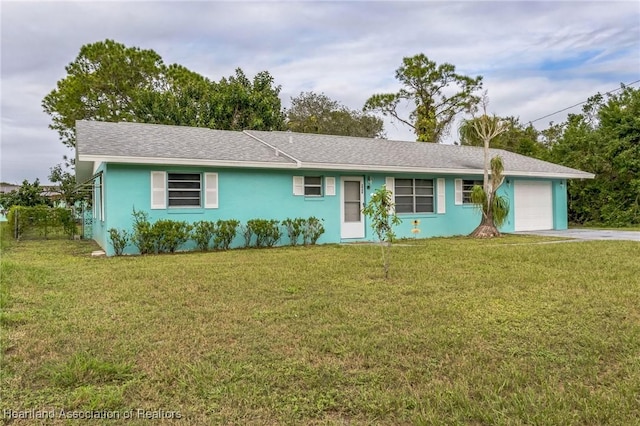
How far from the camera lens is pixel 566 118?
30.0 meters

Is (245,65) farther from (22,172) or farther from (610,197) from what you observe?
(610,197)

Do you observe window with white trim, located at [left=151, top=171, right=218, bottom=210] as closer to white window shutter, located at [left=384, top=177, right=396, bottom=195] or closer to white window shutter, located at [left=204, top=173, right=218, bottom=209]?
white window shutter, located at [left=204, top=173, right=218, bottom=209]

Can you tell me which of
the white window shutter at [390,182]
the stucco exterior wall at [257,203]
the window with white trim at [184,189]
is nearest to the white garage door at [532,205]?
the stucco exterior wall at [257,203]

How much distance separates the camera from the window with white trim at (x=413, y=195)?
14367 millimetres

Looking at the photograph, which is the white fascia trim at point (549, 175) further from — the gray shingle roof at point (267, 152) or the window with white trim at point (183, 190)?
the window with white trim at point (183, 190)

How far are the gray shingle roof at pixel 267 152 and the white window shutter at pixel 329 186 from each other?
590mm

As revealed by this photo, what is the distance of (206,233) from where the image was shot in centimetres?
1120

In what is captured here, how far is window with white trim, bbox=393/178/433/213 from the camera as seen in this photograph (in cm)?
1437

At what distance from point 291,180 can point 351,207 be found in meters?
2.17

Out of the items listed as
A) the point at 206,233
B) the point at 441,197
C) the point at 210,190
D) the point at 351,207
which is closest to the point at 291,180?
the point at 351,207

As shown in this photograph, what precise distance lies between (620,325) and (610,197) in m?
17.5

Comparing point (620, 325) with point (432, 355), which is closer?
point (432, 355)

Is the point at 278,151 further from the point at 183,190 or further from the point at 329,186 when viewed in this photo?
the point at 183,190

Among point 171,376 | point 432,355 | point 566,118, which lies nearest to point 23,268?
point 171,376
